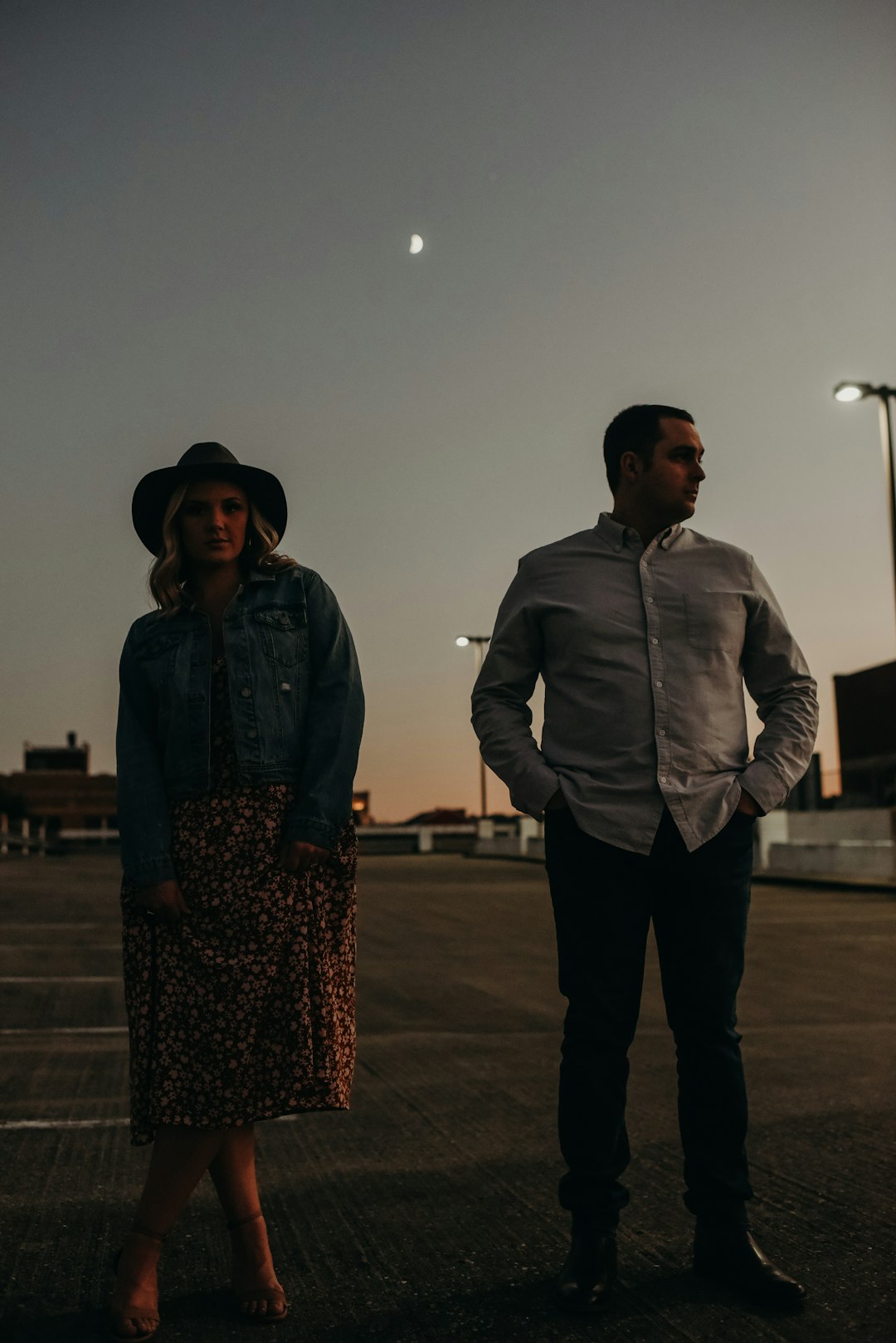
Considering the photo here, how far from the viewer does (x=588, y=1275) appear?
9.53 feet

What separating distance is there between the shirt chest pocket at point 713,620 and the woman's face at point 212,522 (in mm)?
1142

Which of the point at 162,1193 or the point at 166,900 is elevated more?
the point at 166,900

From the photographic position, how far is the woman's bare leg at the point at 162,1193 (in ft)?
9.17

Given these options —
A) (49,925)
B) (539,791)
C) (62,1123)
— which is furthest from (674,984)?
(49,925)

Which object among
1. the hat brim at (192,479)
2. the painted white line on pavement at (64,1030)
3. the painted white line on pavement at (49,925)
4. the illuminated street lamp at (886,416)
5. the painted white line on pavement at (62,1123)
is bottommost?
the painted white line on pavement at (64,1030)

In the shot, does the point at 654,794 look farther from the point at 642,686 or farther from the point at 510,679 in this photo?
the point at 510,679

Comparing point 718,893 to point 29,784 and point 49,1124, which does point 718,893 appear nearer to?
point 49,1124

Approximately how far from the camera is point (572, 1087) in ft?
10.1

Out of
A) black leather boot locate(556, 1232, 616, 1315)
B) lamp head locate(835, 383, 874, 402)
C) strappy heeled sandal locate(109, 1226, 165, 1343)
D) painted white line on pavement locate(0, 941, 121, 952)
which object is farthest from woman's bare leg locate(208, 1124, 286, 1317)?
lamp head locate(835, 383, 874, 402)

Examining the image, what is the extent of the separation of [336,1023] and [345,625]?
3.12ft

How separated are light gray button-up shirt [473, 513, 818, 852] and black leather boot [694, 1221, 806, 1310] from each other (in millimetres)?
920

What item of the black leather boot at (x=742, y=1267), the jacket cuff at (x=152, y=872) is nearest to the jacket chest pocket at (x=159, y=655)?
the jacket cuff at (x=152, y=872)

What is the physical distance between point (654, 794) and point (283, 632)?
0.97 m

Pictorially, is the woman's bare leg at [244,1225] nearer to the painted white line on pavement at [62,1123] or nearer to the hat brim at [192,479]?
the hat brim at [192,479]
